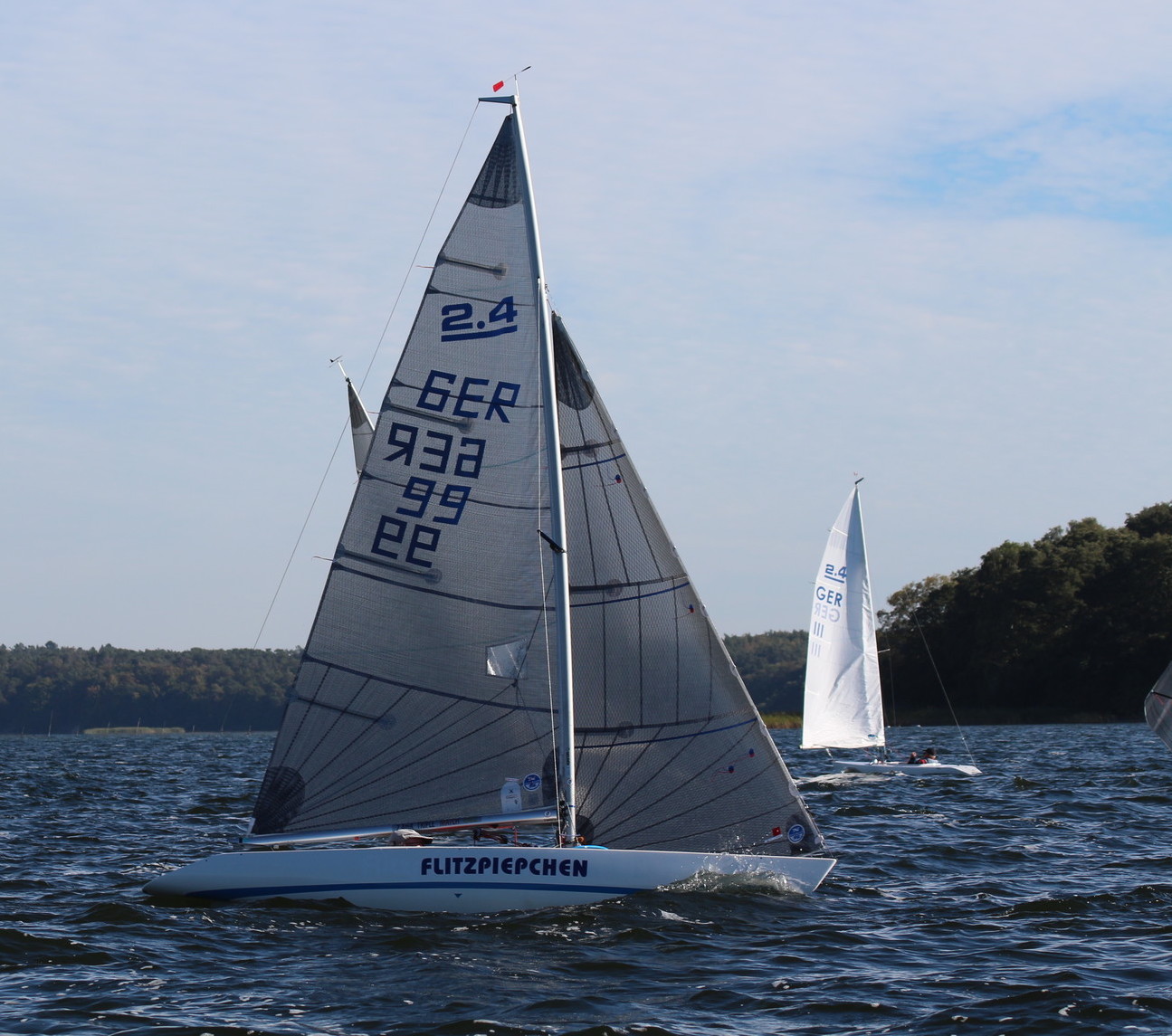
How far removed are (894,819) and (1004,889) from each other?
926cm

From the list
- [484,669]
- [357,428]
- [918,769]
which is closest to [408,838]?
[484,669]

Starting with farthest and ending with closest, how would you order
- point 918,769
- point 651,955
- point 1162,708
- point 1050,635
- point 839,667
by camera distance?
point 1050,635 < point 839,667 < point 918,769 < point 651,955 < point 1162,708

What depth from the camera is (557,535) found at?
15891mm

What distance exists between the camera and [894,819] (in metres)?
27.2

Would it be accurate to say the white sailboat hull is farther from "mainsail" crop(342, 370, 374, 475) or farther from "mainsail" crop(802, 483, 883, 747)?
"mainsail" crop(802, 483, 883, 747)

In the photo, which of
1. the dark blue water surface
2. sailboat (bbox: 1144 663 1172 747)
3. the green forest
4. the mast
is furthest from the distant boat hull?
the green forest

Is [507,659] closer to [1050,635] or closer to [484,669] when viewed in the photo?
[484,669]

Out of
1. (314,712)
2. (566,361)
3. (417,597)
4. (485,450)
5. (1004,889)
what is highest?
(566,361)

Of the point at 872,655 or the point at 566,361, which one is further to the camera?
the point at 872,655

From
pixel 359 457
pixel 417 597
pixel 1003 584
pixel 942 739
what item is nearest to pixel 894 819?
pixel 359 457

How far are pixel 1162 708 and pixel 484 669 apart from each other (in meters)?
8.49

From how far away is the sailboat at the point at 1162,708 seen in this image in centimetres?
914

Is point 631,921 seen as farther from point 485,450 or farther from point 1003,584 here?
Result: point 1003,584

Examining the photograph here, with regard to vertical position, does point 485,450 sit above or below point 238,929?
above
